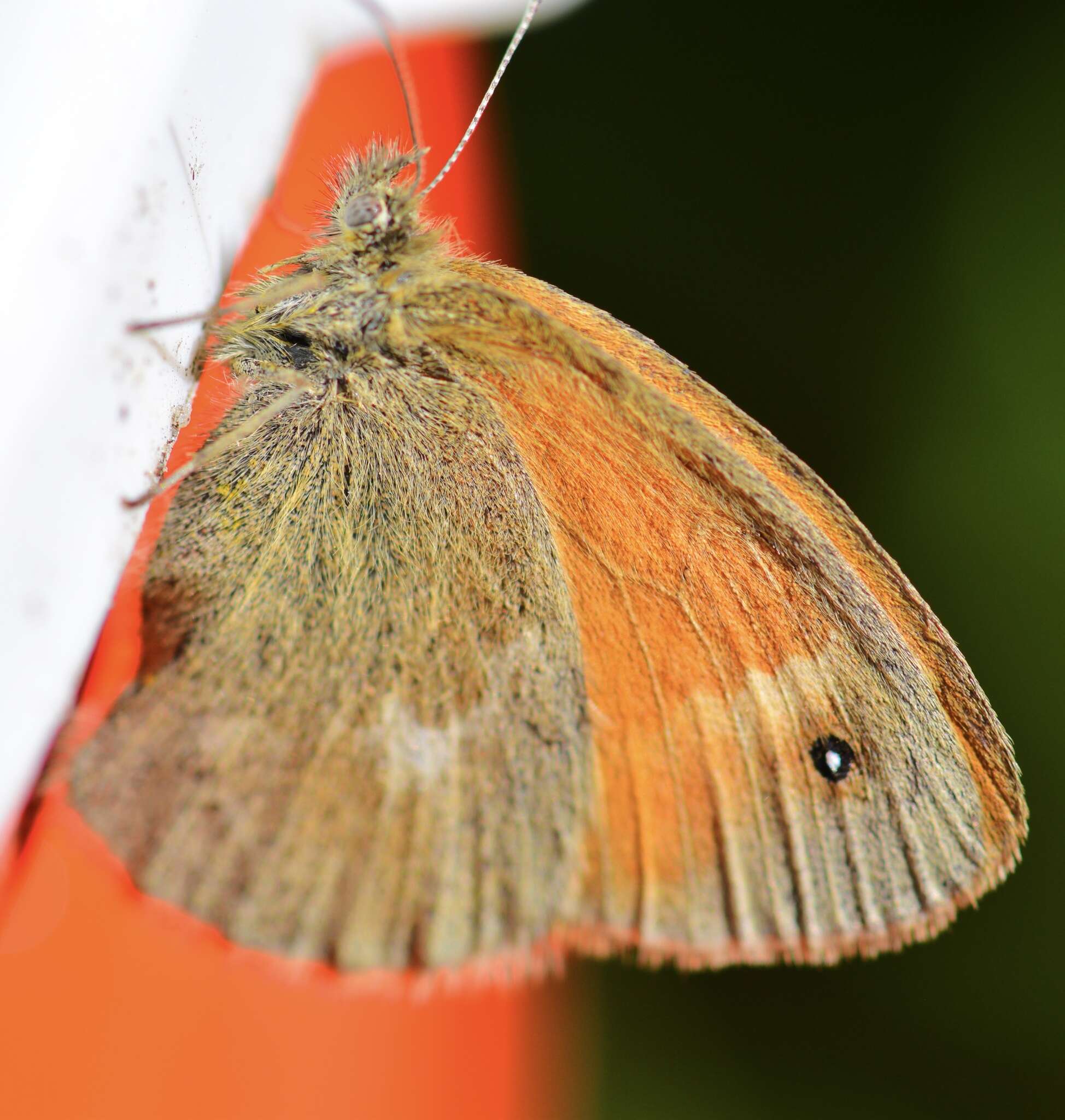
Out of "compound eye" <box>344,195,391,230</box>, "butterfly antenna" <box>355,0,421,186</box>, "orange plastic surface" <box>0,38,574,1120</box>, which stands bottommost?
"orange plastic surface" <box>0,38,574,1120</box>

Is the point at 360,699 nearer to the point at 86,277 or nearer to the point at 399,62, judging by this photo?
the point at 86,277

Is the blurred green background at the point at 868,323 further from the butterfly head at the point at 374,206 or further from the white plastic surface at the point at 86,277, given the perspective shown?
the white plastic surface at the point at 86,277

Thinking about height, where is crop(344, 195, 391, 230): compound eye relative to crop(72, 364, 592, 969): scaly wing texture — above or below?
above

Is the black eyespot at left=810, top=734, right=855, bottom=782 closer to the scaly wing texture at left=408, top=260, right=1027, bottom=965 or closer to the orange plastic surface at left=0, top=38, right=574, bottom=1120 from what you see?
the scaly wing texture at left=408, top=260, right=1027, bottom=965

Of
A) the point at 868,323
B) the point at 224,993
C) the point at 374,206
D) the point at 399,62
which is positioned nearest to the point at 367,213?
the point at 374,206

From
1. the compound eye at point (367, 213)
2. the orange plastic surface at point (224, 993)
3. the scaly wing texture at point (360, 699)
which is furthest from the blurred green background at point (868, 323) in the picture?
the scaly wing texture at point (360, 699)

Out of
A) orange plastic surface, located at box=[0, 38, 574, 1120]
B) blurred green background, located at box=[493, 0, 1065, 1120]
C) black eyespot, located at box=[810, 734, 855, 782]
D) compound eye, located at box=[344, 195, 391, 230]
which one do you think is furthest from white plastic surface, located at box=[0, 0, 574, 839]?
blurred green background, located at box=[493, 0, 1065, 1120]

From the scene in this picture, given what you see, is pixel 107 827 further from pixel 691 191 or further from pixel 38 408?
pixel 691 191

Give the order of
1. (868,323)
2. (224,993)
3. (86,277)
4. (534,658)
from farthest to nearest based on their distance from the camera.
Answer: (868,323), (534,658), (224,993), (86,277)
